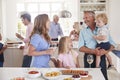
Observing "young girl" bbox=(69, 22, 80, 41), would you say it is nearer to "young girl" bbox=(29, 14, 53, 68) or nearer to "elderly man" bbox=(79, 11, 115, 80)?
"elderly man" bbox=(79, 11, 115, 80)

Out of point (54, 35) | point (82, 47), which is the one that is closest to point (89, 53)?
point (82, 47)

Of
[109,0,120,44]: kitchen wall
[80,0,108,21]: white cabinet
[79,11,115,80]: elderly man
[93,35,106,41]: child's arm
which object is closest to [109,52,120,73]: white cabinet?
[109,0,120,44]: kitchen wall

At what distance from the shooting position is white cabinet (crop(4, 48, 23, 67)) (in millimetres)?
5074

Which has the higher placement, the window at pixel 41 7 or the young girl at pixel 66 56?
the window at pixel 41 7

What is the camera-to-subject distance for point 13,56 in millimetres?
5113

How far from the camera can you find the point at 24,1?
29.1 feet

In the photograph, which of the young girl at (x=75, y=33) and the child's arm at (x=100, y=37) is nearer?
the child's arm at (x=100, y=37)

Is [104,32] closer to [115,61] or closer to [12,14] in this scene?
[115,61]

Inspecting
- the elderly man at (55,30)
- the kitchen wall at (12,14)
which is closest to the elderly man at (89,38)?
the elderly man at (55,30)

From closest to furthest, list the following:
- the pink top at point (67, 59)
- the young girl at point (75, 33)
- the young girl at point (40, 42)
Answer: the young girl at point (40, 42)
the pink top at point (67, 59)
the young girl at point (75, 33)

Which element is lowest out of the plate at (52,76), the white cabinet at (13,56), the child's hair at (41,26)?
the white cabinet at (13,56)

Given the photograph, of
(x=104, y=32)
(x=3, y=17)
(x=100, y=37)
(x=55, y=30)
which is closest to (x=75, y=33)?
(x=55, y=30)

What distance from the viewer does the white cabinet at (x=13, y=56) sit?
16.6ft

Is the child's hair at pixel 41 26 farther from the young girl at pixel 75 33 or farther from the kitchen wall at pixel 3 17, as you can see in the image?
the kitchen wall at pixel 3 17
